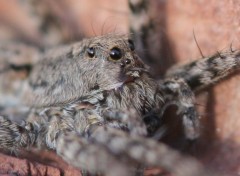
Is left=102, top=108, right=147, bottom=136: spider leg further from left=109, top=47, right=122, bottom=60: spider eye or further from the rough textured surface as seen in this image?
the rough textured surface

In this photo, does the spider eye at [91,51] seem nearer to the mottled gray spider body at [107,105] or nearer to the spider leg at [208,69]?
the mottled gray spider body at [107,105]

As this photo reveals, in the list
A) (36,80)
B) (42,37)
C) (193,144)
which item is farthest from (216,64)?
(42,37)

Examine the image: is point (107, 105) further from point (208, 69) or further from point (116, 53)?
point (208, 69)

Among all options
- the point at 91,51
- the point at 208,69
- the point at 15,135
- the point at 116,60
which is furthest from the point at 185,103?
the point at 15,135

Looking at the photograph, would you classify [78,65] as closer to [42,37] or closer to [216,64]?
[216,64]

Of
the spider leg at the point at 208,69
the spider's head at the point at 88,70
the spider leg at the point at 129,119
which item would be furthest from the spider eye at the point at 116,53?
the spider leg at the point at 208,69

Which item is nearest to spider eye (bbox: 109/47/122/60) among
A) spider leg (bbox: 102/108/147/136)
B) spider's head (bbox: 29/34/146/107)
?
spider's head (bbox: 29/34/146/107)
